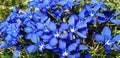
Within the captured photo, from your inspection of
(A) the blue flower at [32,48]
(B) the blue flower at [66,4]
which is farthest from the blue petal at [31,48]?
(B) the blue flower at [66,4]

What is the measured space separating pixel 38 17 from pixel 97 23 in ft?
1.30

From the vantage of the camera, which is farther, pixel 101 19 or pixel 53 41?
pixel 101 19

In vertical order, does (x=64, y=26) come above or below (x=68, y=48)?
above

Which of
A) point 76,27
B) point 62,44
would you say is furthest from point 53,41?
point 76,27

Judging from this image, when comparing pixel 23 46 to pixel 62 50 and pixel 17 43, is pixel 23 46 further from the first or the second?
pixel 62 50

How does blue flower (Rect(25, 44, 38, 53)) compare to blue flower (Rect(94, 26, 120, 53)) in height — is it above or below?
above

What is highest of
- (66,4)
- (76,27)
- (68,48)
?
(66,4)

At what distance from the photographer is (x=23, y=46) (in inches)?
86.1

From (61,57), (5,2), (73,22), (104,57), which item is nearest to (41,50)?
(61,57)

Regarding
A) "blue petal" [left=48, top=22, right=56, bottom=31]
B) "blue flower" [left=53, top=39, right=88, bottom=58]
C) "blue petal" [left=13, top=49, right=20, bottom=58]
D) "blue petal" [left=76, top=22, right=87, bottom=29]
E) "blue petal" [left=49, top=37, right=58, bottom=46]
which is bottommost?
"blue flower" [left=53, top=39, right=88, bottom=58]

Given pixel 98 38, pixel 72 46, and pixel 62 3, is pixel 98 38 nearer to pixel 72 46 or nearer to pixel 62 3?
pixel 72 46

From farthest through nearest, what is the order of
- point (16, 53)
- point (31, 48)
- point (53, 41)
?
1. point (16, 53)
2. point (31, 48)
3. point (53, 41)

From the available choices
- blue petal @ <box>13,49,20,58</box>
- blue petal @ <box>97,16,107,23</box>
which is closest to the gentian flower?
blue petal @ <box>97,16,107,23</box>

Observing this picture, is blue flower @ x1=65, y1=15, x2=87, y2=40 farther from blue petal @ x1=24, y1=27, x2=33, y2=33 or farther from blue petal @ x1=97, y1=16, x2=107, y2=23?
blue petal @ x1=24, y1=27, x2=33, y2=33
